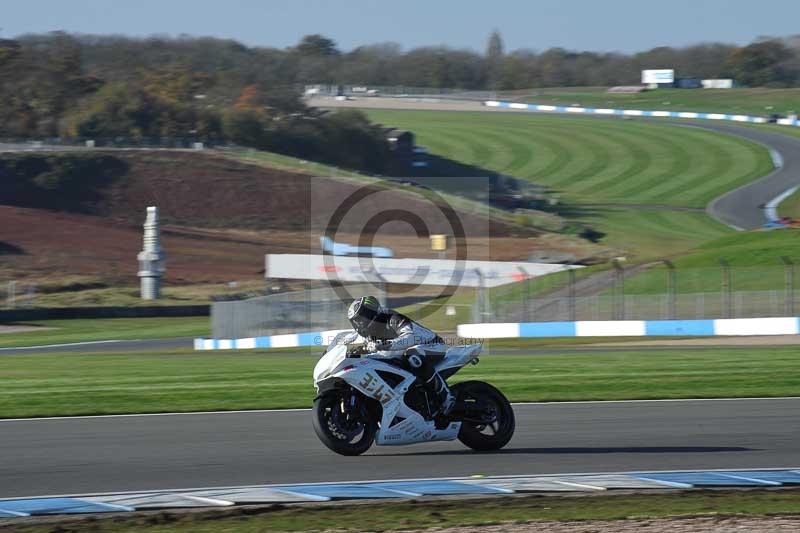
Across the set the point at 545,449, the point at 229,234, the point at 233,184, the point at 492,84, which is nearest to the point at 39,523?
the point at 545,449

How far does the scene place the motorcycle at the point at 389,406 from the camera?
35.9ft

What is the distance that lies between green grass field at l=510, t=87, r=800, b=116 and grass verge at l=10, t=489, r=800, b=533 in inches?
4533

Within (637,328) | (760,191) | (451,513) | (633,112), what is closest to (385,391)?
(451,513)

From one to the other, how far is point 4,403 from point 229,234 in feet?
190

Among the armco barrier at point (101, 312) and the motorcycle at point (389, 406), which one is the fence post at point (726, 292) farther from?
the armco barrier at point (101, 312)

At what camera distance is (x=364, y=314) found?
1095 cm

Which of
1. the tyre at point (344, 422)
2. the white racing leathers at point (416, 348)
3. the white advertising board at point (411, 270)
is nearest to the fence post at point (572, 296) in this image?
the white advertising board at point (411, 270)

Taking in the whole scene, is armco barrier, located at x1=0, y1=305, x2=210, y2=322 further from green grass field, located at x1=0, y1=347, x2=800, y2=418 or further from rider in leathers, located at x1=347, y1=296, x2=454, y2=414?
rider in leathers, located at x1=347, y1=296, x2=454, y2=414

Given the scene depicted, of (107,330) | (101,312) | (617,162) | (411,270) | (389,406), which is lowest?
(389,406)

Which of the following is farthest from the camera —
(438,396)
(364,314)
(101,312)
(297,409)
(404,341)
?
(101,312)

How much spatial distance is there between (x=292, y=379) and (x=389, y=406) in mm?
8989

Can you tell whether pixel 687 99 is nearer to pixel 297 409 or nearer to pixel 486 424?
pixel 297 409

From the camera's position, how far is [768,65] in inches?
6038

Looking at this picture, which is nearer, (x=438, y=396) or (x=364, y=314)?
(x=364, y=314)
